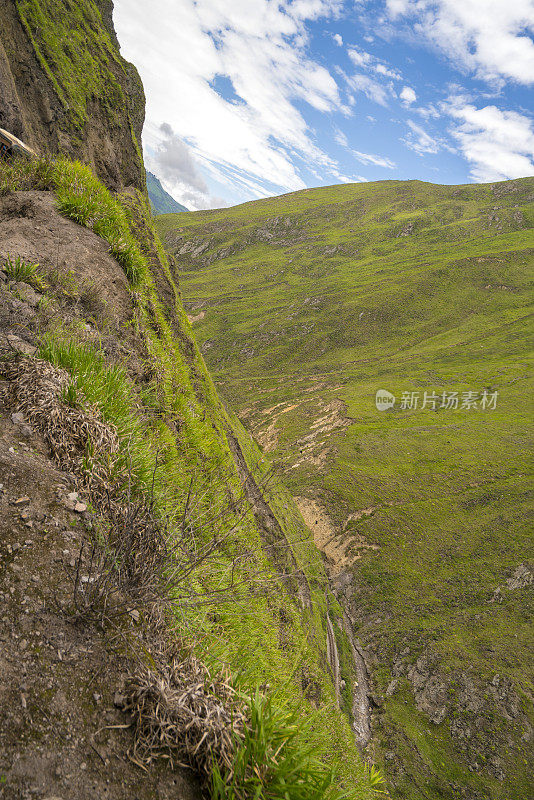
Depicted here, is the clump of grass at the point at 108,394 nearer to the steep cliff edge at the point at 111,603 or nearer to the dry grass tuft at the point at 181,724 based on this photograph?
the steep cliff edge at the point at 111,603

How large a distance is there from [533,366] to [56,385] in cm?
16334

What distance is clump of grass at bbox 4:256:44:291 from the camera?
6121mm

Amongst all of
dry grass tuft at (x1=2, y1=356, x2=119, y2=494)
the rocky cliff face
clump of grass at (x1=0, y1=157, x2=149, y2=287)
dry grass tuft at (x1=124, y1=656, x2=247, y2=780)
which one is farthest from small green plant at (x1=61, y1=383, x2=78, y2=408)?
the rocky cliff face

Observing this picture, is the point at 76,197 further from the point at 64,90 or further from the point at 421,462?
the point at 421,462

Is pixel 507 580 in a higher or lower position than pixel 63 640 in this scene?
lower

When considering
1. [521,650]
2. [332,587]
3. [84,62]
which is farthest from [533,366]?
[84,62]

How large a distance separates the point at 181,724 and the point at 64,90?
24518 mm

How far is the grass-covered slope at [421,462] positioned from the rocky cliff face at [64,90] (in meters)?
17.7

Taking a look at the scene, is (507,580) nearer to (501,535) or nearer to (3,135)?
(501,535)

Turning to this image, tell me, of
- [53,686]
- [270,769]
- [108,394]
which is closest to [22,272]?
[108,394]

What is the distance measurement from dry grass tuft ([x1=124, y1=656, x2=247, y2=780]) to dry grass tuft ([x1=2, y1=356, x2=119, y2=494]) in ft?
6.03

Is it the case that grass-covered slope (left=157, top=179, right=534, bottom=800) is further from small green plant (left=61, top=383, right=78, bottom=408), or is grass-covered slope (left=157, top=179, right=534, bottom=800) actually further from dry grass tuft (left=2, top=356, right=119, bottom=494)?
small green plant (left=61, top=383, right=78, bottom=408)

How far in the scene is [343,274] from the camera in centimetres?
19925

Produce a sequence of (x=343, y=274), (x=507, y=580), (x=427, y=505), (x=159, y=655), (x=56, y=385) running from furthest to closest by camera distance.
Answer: (x=343, y=274) → (x=427, y=505) → (x=507, y=580) → (x=56, y=385) → (x=159, y=655)
